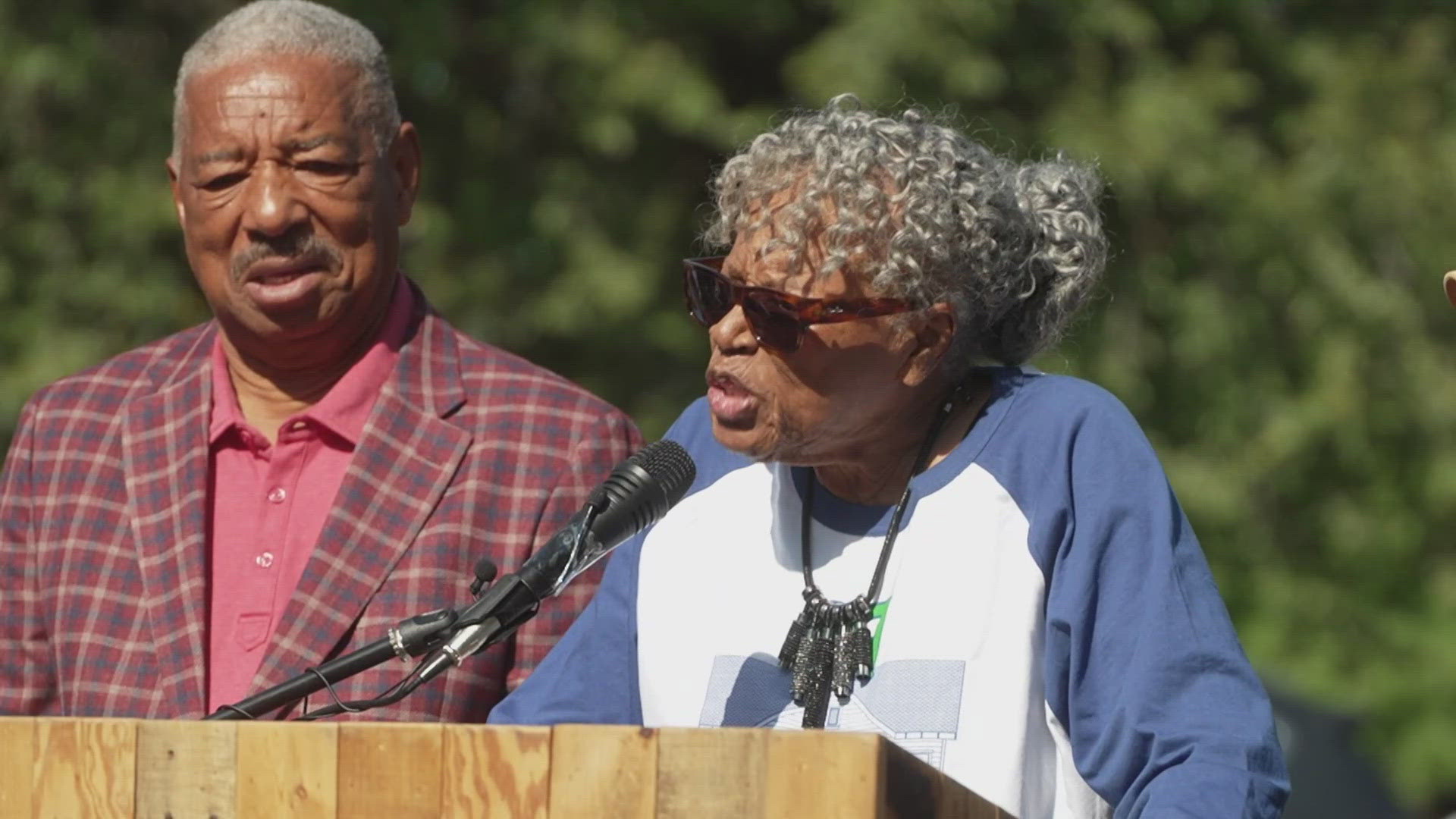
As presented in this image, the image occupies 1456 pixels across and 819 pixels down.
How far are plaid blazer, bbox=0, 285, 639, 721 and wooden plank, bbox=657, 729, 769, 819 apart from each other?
1.42 m

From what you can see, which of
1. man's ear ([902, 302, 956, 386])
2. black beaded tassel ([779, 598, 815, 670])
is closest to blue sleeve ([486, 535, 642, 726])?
black beaded tassel ([779, 598, 815, 670])

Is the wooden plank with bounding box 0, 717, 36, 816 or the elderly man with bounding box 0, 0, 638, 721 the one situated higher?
the elderly man with bounding box 0, 0, 638, 721

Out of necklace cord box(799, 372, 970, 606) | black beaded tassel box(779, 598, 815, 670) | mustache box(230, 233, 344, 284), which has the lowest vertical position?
black beaded tassel box(779, 598, 815, 670)

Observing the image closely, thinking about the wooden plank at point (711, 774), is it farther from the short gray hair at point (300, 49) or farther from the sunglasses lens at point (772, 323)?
the short gray hair at point (300, 49)

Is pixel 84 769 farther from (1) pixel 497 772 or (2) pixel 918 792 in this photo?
(2) pixel 918 792

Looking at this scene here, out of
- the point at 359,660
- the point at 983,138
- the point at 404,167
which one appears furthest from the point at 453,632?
the point at 983,138

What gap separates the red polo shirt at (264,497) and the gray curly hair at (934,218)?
901mm

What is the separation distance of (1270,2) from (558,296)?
3018mm

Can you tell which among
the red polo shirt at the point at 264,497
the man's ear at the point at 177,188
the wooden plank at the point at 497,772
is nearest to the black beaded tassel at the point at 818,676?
the wooden plank at the point at 497,772

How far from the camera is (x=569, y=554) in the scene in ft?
8.91

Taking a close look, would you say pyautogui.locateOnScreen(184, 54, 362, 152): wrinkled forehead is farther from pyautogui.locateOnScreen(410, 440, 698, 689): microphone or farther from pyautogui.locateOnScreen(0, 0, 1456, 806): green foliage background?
pyautogui.locateOnScreen(0, 0, 1456, 806): green foliage background

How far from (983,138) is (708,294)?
4753 mm

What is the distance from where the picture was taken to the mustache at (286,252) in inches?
147

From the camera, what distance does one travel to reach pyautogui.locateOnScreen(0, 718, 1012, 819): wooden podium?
2.15 meters
